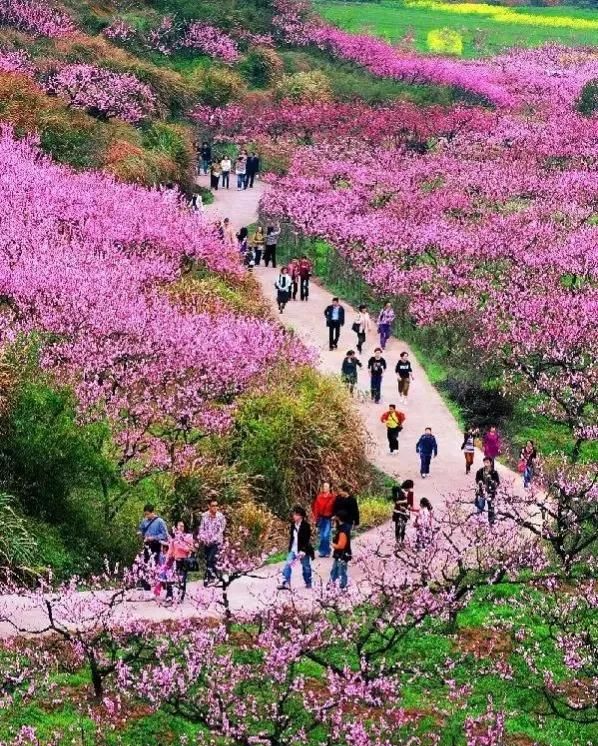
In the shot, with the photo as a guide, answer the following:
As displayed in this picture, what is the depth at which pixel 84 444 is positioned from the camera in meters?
27.5

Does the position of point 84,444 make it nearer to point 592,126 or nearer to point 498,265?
point 498,265

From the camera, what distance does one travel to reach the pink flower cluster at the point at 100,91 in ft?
191

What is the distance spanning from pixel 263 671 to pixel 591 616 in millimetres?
6461

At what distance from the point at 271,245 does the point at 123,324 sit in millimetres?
19215

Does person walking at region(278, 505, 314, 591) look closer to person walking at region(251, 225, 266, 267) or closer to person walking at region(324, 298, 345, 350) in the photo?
person walking at region(324, 298, 345, 350)

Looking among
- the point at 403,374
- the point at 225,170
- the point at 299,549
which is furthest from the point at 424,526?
→ the point at 225,170

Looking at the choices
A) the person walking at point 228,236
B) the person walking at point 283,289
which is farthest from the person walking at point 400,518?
the person walking at point 228,236

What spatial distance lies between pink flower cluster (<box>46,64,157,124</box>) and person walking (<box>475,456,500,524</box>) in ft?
110

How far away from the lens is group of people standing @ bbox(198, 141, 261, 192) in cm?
6300

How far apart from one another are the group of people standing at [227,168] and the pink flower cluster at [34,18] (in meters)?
10.4

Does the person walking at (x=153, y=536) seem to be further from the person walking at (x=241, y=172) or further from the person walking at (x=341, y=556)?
the person walking at (x=241, y=172)

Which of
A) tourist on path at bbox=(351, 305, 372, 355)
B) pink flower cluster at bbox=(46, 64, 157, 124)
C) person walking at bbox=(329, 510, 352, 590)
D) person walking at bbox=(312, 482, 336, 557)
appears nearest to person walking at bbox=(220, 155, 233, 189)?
pink flower cluster at bbox=(46, 64, 157, 124)

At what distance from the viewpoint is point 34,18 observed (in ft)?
234

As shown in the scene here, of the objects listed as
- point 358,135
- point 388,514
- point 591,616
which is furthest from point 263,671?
point 358,135
